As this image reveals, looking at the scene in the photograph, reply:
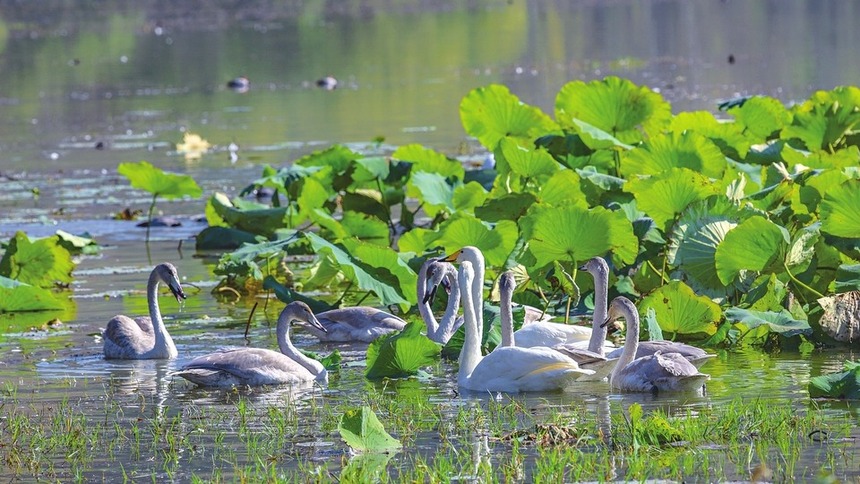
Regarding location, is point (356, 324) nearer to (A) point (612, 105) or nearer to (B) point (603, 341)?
(B) point (603, 341)

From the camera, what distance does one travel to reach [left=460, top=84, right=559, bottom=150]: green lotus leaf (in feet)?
43.2

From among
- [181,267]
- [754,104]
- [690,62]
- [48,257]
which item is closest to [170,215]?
[181,267]

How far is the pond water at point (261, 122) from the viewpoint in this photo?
7863 mm

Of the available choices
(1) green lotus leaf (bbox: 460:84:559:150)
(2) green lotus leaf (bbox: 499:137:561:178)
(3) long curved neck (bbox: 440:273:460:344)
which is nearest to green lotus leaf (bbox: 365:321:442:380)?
(3) long curved neck (bbox: 440:273:460:344)

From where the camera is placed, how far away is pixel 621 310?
8555 mm

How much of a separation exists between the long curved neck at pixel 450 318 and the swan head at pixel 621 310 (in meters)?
1.27

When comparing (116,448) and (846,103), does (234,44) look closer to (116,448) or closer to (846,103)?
(846,103)

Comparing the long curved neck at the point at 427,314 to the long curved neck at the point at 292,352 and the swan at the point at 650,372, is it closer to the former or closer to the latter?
the long curved neck at the point at 292,352

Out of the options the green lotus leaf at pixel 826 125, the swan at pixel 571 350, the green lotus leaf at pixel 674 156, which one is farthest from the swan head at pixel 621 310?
the green lotus leaf at pixel 826 125

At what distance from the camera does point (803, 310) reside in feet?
31.6

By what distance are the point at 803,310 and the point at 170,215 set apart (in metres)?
8.98

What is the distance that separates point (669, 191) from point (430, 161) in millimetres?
3880

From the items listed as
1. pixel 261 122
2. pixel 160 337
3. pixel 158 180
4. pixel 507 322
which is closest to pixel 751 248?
pixel 507 322

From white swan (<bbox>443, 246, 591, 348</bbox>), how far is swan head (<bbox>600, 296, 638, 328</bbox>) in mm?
354
